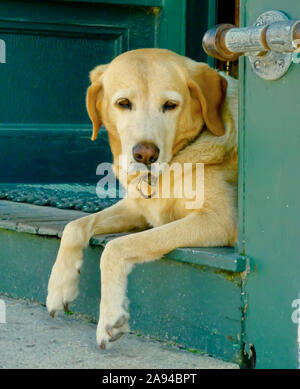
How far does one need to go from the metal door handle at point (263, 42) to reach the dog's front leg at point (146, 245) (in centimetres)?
67

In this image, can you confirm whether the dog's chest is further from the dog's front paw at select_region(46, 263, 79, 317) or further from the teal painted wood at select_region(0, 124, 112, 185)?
the teal painted wood at select_region(0, 124, 112, 185)

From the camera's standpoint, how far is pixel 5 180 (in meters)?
4.59

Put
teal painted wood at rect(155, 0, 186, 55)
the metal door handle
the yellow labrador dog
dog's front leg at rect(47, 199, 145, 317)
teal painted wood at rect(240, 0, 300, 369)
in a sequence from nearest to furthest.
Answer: the metal door handle, teal painted wood at rect(240, 0, 300, 369), the yellow labrador dog, dog's front leg at rect(47, 199, 145, 317), teal painted wood at rect(155, 0, 186, 55)

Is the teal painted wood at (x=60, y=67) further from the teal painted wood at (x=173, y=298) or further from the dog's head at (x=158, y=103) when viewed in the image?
the dog's head at (x=158, y=103)

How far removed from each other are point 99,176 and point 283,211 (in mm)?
2531

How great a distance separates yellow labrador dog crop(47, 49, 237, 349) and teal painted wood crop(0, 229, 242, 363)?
11 centimetres

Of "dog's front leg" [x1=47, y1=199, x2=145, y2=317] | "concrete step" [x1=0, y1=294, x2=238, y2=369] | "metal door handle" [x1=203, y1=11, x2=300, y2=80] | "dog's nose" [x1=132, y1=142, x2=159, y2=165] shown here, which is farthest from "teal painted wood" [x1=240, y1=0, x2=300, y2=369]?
"dog's front leg" [x1=47, y1=199, x2=145, y2=317]

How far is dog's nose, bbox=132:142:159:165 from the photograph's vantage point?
284cm

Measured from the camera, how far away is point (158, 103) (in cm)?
297

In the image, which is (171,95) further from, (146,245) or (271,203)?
(271,203)

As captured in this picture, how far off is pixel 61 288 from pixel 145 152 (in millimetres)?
663
